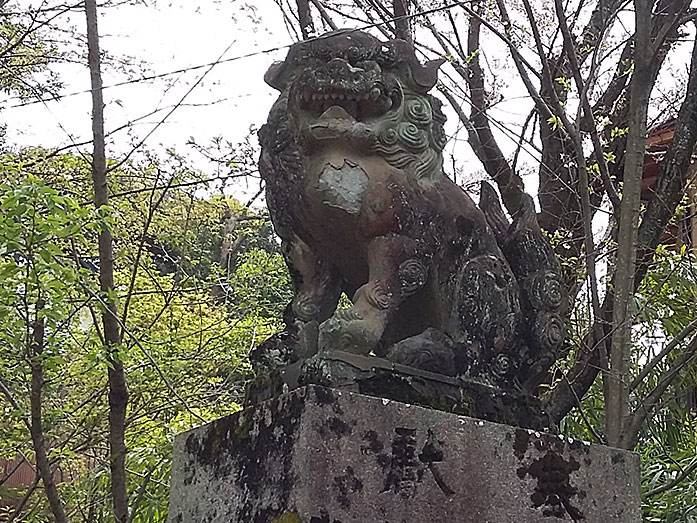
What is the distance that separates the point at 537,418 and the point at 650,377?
3289mm

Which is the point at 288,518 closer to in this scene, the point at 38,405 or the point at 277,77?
the point at 277,77

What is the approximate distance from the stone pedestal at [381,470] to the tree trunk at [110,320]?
2.14 meters

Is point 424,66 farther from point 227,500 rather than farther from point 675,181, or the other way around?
point 675,181

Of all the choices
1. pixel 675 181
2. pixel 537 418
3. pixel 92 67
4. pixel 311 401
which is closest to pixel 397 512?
pixel 311 401

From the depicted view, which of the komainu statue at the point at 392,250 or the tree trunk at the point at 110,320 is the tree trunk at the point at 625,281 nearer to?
the komainu statue at the point at 392,250

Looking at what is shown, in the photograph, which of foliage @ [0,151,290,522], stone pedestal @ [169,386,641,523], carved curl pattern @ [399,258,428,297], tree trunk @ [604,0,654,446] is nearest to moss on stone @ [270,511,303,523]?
stone pedestal @ [169,386,641,523]

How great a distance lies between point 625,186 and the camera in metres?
3.58

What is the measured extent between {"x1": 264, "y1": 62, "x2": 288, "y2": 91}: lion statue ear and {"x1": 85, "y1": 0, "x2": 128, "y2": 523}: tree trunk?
190 centimetres

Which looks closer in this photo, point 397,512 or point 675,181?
point 397,512

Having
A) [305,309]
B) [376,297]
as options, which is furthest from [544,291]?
[305,309]

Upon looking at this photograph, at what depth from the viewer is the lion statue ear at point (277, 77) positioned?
2.27 metres

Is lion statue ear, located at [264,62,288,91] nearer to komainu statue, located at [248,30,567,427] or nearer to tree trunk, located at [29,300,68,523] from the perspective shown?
komainu statue, located at [248,30,567,427]

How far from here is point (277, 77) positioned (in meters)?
2.28

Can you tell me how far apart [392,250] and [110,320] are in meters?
2.44
